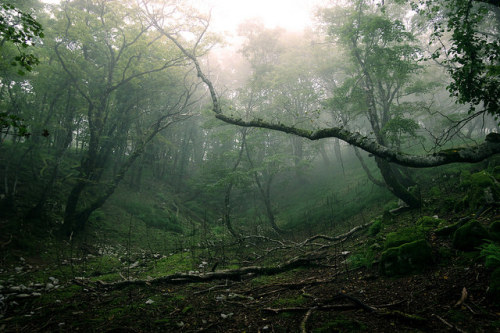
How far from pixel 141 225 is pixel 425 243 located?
592 inches

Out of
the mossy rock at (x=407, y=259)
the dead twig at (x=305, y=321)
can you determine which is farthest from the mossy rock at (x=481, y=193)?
the dead twig at (x=305, y=321)

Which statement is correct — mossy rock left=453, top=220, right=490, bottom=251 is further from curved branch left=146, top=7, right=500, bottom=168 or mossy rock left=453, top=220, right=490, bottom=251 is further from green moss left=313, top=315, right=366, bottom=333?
green moss left=313, top=315, right=366, bottom=333

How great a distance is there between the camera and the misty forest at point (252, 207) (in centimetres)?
424

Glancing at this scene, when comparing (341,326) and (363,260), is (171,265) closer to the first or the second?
(363,260)

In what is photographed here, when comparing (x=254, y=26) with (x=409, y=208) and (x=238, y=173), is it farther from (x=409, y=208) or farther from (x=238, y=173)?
(x=409, y=208)

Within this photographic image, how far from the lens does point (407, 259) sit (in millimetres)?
5191

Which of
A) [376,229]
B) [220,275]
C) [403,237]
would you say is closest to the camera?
[403,237]

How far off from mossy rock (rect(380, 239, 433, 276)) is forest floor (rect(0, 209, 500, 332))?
18cm

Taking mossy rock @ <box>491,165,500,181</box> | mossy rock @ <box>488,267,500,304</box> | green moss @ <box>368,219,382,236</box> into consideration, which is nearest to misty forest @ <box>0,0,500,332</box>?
mossy rock @ <box>488,267,500,304</box>

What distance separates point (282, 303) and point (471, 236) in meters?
4.15

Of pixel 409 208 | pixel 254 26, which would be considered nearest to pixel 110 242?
pixel 409 208

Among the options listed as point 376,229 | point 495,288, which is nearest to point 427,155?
point 495,288

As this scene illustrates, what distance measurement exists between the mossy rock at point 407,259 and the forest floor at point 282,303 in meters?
0.18

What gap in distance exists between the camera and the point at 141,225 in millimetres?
15492
